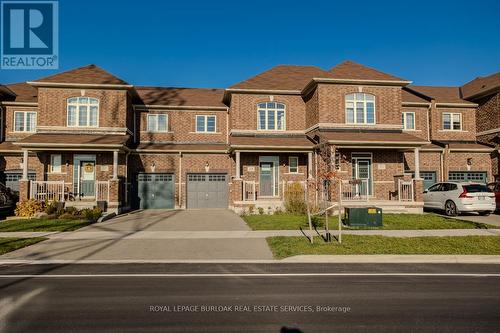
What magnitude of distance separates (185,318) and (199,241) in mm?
6396

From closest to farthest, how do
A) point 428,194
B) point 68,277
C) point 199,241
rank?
point 68,277, point 199,241, point 428,194

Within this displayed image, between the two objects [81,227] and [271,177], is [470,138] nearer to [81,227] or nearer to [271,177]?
[271,177]

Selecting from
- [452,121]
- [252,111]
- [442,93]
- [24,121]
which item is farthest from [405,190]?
[24,121]

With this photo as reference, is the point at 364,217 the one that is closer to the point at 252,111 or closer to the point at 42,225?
the point at 252,111

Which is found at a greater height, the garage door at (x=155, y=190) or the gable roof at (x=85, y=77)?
the gable roof at (x=85, y=77)

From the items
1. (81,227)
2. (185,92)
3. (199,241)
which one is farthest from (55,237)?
(185,92)

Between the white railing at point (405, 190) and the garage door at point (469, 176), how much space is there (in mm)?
6172

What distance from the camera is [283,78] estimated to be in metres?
23.5

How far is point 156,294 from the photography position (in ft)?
19.9

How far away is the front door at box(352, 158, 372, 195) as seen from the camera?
1977 cm

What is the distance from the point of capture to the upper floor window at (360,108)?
66.3 ft

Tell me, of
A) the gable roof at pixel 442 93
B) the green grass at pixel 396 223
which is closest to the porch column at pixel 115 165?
the green grass at pixel 396 223

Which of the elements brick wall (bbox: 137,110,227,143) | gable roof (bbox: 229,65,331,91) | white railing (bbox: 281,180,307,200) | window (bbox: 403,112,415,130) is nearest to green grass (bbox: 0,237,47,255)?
white railing (bbox: 281,180,307,200)

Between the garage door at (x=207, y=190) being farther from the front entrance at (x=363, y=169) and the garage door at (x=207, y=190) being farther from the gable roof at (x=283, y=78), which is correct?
the front entrance at (x=363, y=169)
